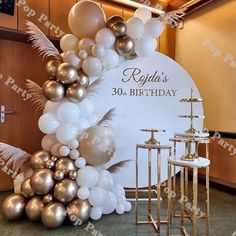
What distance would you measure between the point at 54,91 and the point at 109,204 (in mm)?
1299

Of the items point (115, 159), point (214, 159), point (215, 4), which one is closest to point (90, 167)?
point (115, 159)

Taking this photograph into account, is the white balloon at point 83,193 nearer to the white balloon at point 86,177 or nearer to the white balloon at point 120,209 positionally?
the white balloon at point 86,177

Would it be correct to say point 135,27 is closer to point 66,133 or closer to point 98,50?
point 98,50

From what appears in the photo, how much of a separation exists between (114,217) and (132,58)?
5.90ft

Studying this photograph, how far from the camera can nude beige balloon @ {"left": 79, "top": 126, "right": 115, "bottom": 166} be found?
2.83m

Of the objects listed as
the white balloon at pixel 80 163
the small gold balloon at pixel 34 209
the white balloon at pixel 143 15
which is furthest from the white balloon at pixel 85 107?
the white balloon at pixel 143 15

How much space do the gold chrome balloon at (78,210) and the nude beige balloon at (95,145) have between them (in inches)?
16.1

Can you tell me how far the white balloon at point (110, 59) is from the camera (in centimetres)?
297

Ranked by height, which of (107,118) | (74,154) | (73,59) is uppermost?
(73,59)

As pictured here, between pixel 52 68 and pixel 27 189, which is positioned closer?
pixel 27 189

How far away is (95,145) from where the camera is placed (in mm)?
2830

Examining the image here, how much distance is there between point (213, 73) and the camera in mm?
4473

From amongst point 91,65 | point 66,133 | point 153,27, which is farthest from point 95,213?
point 153,27

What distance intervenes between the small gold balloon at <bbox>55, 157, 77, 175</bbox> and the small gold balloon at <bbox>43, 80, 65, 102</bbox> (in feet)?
2.00
